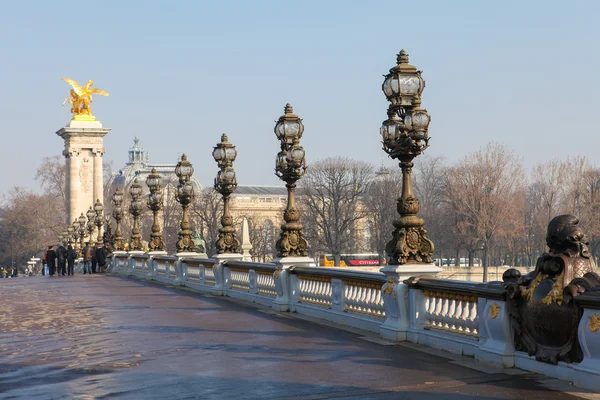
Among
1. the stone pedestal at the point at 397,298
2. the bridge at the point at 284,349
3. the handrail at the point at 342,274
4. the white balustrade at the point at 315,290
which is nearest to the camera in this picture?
the bridge at the point at 284,349

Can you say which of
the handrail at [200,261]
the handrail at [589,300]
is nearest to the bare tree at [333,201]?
the handrail at [200,261]

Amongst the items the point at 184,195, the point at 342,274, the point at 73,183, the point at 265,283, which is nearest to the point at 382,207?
the point at 73,183

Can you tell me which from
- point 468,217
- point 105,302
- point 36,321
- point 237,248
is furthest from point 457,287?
point 468,217

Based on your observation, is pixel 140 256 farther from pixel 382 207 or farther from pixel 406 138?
pixel 382 207

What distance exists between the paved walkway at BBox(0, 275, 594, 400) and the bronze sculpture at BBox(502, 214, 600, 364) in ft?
1.38

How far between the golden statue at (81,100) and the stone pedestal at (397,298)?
89.4 m

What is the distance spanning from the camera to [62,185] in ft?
429

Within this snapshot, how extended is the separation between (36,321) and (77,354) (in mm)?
6398

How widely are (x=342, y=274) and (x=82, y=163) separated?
283ft

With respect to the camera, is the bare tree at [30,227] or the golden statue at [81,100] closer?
the golden statue at [81,100]

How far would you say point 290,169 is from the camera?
74.1 feet

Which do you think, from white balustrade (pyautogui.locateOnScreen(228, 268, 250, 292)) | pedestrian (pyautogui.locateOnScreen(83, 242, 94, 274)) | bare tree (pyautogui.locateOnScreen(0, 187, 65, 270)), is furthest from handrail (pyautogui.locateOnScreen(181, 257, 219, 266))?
bare tree (pyautogui.locateOnScreen(0, 187, 65, 270))

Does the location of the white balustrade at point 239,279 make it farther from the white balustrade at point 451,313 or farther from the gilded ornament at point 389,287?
the white balustrade at point 451,313

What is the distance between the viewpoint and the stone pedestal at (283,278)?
842 inches
